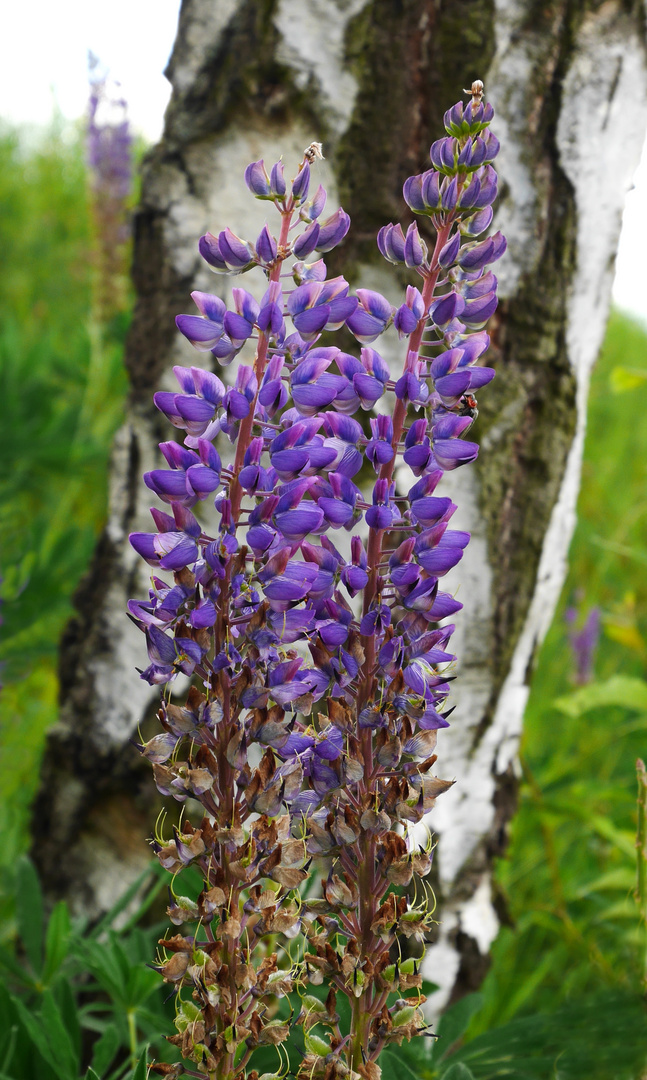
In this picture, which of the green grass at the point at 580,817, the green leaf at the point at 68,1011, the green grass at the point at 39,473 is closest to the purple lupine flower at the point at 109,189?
the green grass at the point at 39,473

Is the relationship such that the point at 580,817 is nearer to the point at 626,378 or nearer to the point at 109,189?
the point at 626,378

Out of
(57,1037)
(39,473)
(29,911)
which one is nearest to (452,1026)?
(57,1037)

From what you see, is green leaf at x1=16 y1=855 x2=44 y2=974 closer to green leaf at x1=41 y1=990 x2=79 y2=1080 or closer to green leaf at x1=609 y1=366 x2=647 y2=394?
green leaf at x1=41 y1=990 x2=79 y2=1080

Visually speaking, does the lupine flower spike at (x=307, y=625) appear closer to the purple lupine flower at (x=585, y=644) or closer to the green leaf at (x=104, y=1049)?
the green leaf at (x=104, y=1049)

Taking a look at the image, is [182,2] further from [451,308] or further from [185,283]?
[451,308]

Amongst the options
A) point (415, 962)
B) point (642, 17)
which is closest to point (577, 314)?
point (642, 17)
